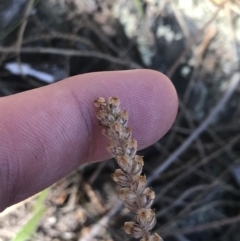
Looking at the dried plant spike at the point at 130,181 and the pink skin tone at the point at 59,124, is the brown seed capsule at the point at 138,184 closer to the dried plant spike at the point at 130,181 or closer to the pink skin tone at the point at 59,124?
the dried plant spike at the point at 130,181

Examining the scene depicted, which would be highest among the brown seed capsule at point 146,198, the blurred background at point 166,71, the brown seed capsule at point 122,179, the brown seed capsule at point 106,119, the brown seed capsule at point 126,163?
the brown seed capsule at point 106,119

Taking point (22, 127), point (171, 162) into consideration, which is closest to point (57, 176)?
point (22, 127)

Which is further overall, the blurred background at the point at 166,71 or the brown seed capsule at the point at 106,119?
the blurred background at the point at 166,71

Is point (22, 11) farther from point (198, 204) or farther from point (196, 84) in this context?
point (198, 204)

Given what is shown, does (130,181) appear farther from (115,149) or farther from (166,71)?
(166,71)

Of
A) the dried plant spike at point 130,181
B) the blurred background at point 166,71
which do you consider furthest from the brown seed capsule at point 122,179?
the blurred background at point 166,71

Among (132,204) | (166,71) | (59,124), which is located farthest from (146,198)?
(166,71)
